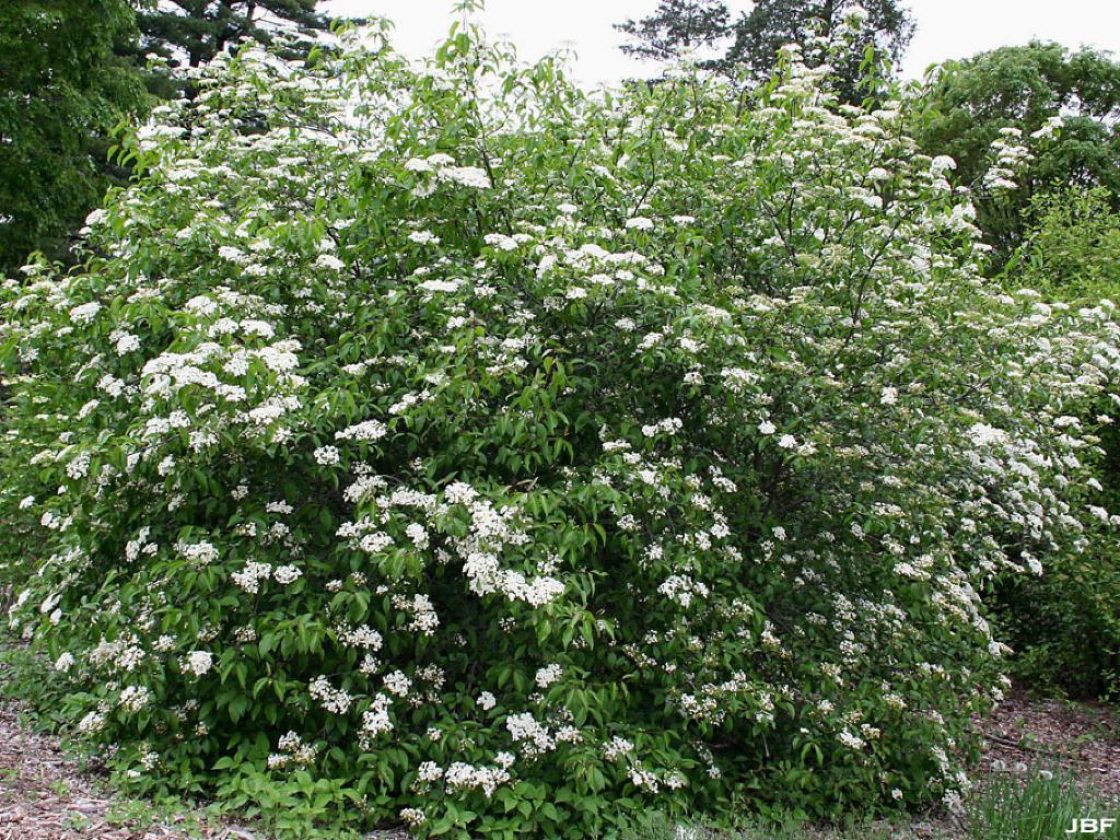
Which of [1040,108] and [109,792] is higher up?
[1040,108]

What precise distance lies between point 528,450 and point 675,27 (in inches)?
896

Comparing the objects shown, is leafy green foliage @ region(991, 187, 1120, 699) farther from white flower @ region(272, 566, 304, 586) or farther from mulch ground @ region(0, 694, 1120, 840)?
white flower @ region(272, 566, 304, 586)

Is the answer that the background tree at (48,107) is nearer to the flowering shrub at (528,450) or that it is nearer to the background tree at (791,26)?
the flowering shrub at (528,450)

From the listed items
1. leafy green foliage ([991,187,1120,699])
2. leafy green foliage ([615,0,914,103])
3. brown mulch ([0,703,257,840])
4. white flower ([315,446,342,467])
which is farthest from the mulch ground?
leafy green foliage ([615,0,914,103])

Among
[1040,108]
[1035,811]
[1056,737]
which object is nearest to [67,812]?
[1035,811]

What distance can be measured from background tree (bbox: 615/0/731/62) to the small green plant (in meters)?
23.0

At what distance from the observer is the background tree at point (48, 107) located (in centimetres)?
1052

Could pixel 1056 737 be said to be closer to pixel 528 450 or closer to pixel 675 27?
pixel 528 450

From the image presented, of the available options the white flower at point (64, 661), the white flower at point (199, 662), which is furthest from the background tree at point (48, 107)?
the white flower at point (199, 662)

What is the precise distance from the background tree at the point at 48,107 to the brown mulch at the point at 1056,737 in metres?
10.5

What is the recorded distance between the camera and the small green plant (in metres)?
3.21

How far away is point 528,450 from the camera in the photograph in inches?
156

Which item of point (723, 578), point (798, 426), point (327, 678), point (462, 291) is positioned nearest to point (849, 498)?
point (798, 426)

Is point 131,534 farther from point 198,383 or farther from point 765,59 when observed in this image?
point 765,59
